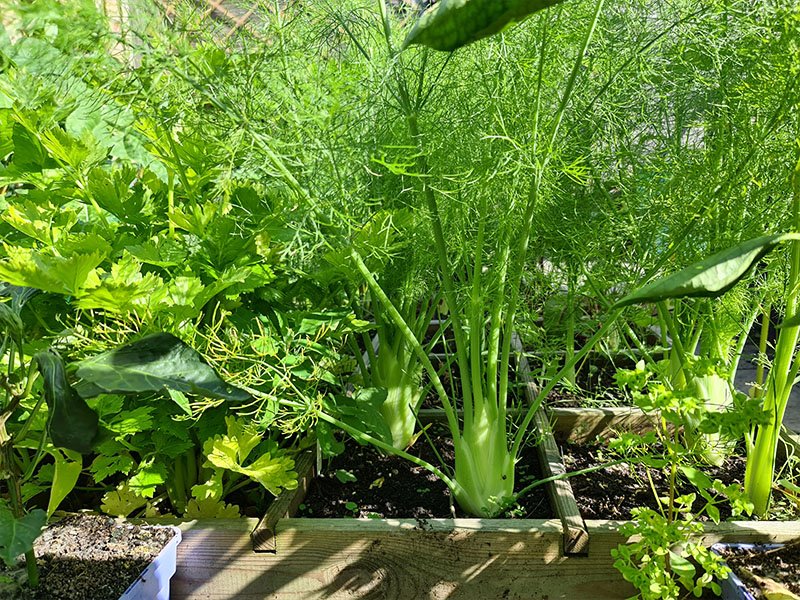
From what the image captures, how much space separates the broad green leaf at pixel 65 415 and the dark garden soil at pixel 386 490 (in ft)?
1.43

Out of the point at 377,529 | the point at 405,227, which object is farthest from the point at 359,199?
the point at 377,529

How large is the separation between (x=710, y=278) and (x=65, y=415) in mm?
501

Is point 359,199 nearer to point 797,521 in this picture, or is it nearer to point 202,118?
point 202,118

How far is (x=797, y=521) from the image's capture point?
81 centimetres

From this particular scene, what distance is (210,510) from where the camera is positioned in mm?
869

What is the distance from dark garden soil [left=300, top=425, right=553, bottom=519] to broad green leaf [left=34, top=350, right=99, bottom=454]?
0.44 m

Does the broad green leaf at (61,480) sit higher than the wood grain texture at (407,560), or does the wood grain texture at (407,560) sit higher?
the broad green leaf at (61,480)

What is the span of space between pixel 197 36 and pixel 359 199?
10.3 inches

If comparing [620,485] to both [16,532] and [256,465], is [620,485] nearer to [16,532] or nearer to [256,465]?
[256,465]

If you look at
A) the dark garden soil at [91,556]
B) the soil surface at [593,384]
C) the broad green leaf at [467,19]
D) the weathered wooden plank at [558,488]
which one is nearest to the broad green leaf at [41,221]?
the dark garden soil at [91,556]

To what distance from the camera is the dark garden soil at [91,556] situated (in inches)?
27.4

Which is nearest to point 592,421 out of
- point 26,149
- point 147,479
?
point 147,479

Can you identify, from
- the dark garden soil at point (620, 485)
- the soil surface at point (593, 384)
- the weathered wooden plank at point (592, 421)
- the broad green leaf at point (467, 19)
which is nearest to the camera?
the broad green leaf at point (467, 19)

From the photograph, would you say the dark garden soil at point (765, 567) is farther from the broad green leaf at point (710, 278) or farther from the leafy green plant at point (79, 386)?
the leafy green plant at point (79, 386)
